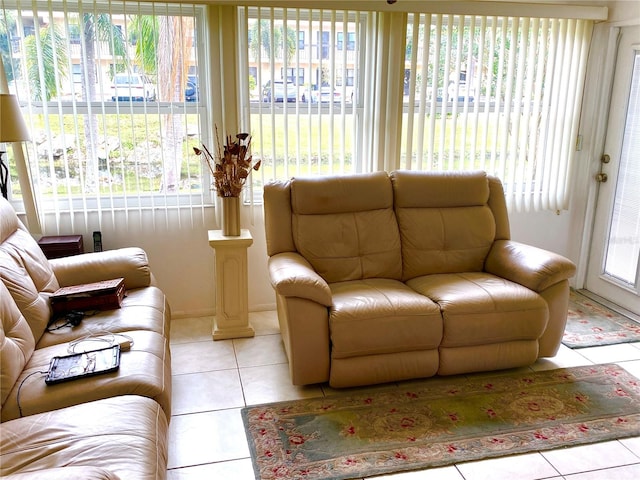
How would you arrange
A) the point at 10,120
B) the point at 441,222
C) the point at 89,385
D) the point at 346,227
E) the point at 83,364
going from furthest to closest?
the point at 441,222 → the point at 346,227 → the point at 10,120 → the point at 83,364 → the point at 89,385

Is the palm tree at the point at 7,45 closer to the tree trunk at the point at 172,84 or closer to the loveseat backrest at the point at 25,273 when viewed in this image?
the tree trunk at the point at 172,84

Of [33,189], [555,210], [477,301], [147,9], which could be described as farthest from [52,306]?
[555,210]

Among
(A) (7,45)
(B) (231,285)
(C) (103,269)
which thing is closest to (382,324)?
(B) (231,285)

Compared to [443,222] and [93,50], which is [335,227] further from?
[93,50]

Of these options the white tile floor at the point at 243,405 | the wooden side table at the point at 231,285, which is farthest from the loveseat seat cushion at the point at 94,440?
the wooden side table at the point at 231,285

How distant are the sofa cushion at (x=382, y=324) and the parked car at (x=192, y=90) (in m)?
1.59

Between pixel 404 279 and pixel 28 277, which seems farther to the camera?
pixel 404 279

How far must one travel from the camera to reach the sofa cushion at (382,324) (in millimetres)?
2551

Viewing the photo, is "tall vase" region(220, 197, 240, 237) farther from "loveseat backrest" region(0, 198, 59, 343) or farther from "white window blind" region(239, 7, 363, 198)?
"loveseat backrest" region(0, 198, 59, 343)

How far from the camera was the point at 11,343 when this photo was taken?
1.96 meters

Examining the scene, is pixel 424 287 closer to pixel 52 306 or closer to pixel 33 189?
pixel 52 306

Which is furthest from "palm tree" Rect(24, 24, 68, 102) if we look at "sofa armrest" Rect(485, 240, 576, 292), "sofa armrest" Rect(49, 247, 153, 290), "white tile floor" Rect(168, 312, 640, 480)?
"sofa armrest" Rect(485, 240, 576, 292)

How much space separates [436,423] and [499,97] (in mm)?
2399

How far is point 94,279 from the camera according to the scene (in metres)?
2.71
